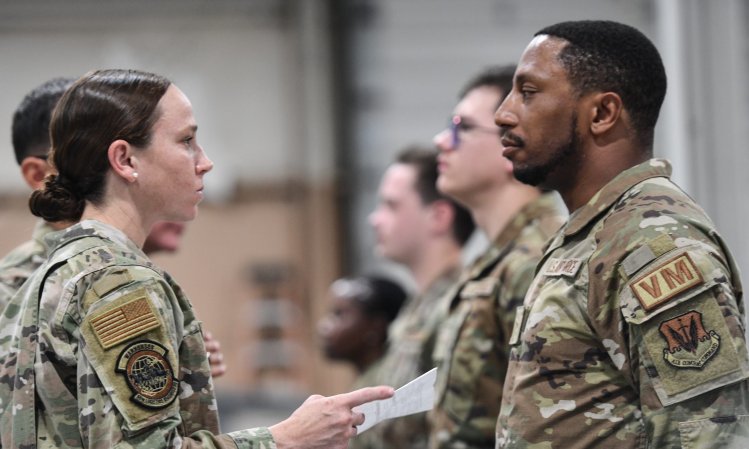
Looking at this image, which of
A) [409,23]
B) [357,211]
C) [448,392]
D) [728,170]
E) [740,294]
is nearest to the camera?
[740,294]

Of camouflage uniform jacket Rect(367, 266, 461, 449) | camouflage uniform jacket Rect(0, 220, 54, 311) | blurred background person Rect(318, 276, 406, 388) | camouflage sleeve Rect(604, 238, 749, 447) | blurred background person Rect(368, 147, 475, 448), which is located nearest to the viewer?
camouflage sleeve Rect(604, 238, 749, 447)

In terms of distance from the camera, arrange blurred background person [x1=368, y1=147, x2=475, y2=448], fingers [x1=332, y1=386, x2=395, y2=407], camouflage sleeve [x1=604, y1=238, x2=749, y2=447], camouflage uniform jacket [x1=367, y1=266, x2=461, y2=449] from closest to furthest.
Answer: camouflage sleeve [x1=604, y1=238, x2=749, y2=447], fingers [x1=332, y1=386, x2=395, y2=407], camouflage uniform jacket [x1=367, y1=266, x2=461, y2=449], blurred background person [x1=368, y1=147, x2=475, y2=448]

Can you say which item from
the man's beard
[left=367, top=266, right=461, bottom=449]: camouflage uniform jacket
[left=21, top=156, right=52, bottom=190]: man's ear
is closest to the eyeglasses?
[left=367, top=266, right=461, bottom=449]: camouflage uniform jacket

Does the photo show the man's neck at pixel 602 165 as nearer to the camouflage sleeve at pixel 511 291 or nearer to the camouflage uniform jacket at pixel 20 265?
the camouflage sleeve at pixel 511 291

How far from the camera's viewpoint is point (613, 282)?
76.7 inches

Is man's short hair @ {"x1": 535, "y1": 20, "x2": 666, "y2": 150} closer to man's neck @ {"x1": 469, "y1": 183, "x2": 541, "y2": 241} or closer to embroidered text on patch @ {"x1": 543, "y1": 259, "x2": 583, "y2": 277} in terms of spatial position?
embroidered text on patch @ {"x1": 543, "y1": 259, "x2": 583, "y2": 277}

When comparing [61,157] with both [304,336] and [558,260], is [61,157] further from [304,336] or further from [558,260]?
[304,336]

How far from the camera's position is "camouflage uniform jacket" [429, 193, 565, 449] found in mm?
2830

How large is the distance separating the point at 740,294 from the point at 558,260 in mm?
337

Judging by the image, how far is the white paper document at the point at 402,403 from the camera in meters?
2.12

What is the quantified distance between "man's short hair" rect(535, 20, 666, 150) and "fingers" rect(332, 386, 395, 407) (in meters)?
0.69

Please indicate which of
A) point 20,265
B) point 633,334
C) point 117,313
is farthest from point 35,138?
point 633,334

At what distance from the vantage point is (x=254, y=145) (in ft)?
31.5

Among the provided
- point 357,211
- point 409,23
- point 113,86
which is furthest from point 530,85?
point 357,211
